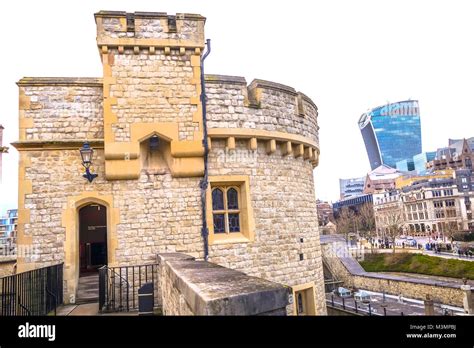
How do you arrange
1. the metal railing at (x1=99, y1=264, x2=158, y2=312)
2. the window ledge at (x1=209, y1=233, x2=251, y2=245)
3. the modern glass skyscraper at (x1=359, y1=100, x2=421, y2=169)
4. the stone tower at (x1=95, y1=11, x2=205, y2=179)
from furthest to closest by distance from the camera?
the modern glass skyscraper at (x1=359, y1=100, x2=421, y2=169) < the window ledge at (x1=209, y1=233, x2=251, y2=245) < the stone tower at (x1=95, y1=11, x2=205, y2=179) < the metal railing at (x1=99, y1=264, x2=158, y2=312)

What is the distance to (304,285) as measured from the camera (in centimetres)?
980

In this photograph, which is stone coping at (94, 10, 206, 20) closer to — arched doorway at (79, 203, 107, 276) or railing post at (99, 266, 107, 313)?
railing post at (99, 266, 107, 313)

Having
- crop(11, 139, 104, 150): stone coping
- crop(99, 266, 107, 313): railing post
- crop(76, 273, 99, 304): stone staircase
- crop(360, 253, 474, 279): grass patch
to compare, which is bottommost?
crop(360, 253, 474, 279): grass patch

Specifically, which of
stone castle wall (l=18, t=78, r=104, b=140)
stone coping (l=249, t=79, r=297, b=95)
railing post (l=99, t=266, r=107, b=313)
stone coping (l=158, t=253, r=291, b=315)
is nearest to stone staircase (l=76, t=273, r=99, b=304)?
railing post (l=99, t=266, r=107, b=313)

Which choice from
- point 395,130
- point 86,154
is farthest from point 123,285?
point 395,130

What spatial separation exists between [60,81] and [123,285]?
5107 millimetres

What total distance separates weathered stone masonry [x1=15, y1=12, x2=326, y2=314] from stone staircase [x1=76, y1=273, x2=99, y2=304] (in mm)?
331

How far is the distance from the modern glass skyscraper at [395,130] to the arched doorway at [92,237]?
508 feet

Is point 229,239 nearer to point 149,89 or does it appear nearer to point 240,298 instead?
point 149,89

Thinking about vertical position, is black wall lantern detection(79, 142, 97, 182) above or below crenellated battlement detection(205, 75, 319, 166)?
below

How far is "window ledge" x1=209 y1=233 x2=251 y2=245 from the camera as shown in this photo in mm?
8738

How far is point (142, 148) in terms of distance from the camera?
8641mm
